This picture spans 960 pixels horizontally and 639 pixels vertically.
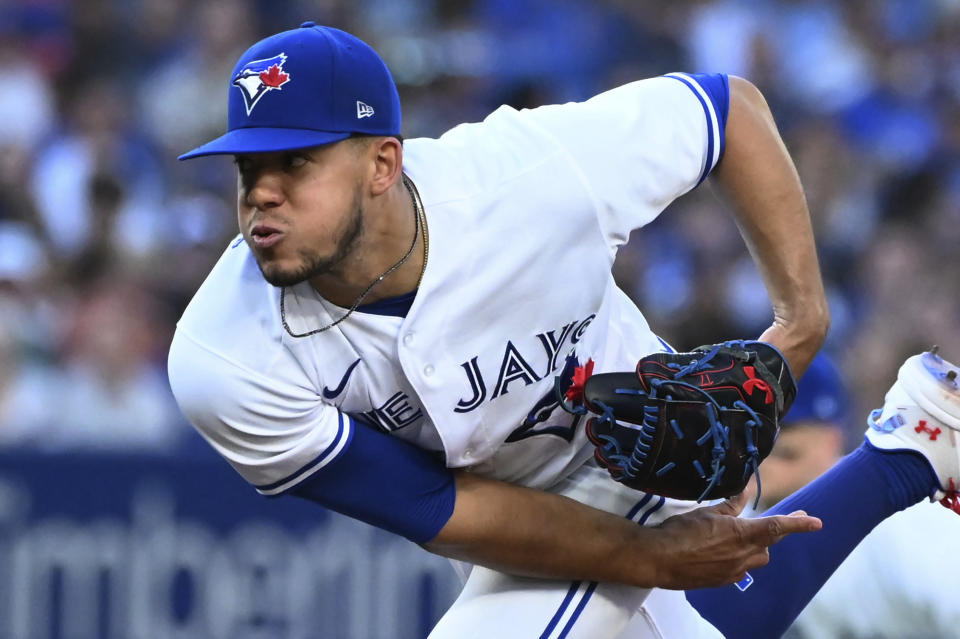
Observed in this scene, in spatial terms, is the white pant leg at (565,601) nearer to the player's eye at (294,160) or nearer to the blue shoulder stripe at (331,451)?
the blue shoulder stripe at (331,451)

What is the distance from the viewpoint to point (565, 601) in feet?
9.02

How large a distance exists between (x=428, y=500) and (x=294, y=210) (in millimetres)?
608

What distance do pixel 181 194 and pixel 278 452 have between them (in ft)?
12.8

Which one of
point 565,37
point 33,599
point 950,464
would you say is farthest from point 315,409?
point 565,37

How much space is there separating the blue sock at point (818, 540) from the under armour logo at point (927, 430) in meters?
0.05

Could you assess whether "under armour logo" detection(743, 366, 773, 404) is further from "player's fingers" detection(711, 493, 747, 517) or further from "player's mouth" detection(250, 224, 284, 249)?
"player's mouth" detection(250, 224, 284, 249)

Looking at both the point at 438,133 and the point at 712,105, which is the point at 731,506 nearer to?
the point at 712,105

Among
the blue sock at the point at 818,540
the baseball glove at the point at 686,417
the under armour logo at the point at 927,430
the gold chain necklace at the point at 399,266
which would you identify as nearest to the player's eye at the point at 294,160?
the gold chain necklace at the point at 399,266

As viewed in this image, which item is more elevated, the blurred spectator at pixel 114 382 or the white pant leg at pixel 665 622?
the white pant leg at pixel 665 622

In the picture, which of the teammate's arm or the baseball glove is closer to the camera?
the baseball glove

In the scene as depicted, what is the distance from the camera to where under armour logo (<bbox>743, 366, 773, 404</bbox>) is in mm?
2531

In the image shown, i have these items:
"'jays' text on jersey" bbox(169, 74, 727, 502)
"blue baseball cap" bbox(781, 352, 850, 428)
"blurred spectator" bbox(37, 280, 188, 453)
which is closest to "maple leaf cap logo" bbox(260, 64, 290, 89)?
"'jays' text on jersey" bbox(169, 74, 727, 502)

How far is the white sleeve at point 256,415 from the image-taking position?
2.45 metres

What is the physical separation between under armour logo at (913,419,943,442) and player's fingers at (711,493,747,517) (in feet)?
1.57
